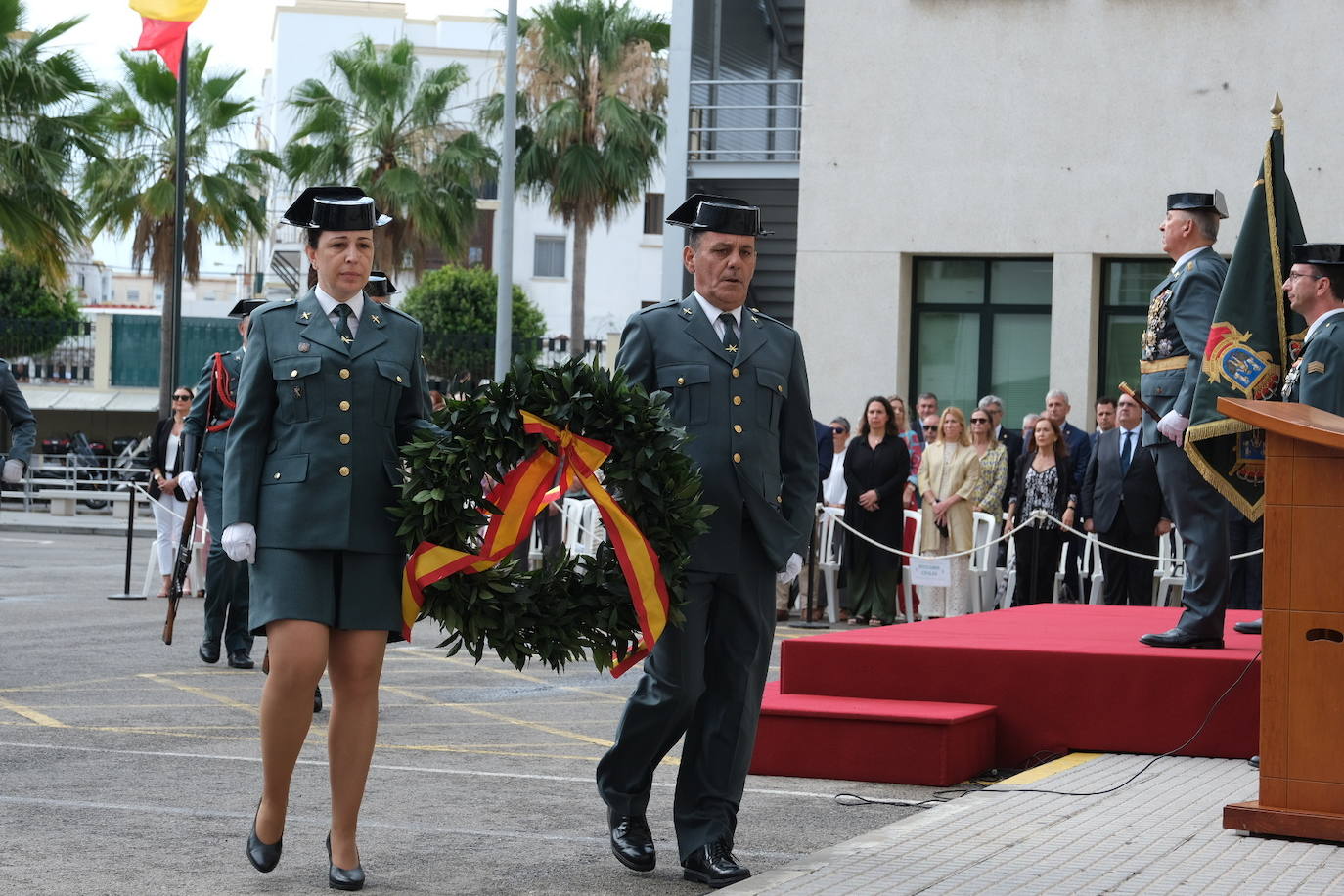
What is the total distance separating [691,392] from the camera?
19.5 feet

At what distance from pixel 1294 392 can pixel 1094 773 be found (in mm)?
1776

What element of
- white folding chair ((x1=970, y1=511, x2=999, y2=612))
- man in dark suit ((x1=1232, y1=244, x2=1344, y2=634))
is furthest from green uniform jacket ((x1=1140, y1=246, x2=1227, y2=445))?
white folding chair ((x1=970, y1=511, x2=999, y2=612))

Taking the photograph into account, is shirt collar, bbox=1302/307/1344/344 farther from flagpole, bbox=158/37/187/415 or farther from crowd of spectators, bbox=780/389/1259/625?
flagpole, bbox=158/37/187/415

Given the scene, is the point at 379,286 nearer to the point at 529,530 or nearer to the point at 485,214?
the point at 529,530

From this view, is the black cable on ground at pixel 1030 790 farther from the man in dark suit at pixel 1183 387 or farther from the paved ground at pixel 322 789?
the man in dark suit at pixel 1183 387

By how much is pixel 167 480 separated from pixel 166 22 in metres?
12.6

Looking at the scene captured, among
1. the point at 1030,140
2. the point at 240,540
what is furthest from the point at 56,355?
the point at 240,540

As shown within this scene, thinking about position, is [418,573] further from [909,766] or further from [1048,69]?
[1048,69]

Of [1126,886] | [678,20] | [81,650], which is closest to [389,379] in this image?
[1126,886]

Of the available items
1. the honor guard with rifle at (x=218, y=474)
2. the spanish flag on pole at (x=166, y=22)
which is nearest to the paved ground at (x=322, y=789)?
the honor guard with rifle at (x=218, y=474)

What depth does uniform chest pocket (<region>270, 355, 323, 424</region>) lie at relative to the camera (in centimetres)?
572

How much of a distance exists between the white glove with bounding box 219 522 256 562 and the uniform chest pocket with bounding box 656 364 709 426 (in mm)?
1379

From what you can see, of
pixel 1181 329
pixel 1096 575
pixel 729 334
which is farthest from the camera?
pixel 1096 575

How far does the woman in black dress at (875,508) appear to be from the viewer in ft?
51.9
